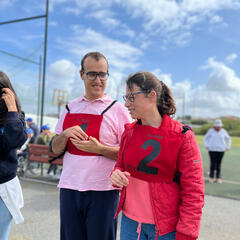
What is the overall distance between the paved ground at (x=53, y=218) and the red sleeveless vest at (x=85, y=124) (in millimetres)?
2069

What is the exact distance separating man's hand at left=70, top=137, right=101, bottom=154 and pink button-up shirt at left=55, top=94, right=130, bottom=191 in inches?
3.5

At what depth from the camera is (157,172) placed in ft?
4.99

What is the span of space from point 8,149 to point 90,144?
55 centimetres

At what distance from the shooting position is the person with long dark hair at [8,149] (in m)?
1.73

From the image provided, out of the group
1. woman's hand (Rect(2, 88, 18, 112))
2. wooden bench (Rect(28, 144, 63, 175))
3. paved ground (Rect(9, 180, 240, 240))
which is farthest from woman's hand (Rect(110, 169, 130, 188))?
wooden bench (Rect(28, 144, 63, 175))

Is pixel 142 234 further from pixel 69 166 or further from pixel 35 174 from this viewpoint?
pixel 35 174

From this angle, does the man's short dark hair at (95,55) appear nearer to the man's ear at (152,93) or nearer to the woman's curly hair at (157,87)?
the woman's curly hair at (157,87)

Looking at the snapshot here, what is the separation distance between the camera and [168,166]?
1.51 metres

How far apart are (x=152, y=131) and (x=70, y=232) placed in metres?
0.98

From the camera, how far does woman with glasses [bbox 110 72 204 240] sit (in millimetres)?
1456

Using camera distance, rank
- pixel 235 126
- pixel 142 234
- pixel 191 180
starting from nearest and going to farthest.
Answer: pixel 191 180 → pixel 142 234 → pixel 235 126

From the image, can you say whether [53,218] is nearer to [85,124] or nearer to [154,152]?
[85,124]

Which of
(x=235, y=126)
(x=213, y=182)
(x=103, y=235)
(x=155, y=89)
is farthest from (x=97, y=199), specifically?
(x=235, y=126)

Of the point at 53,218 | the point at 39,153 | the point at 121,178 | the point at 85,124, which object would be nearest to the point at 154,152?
the point at 121,178
